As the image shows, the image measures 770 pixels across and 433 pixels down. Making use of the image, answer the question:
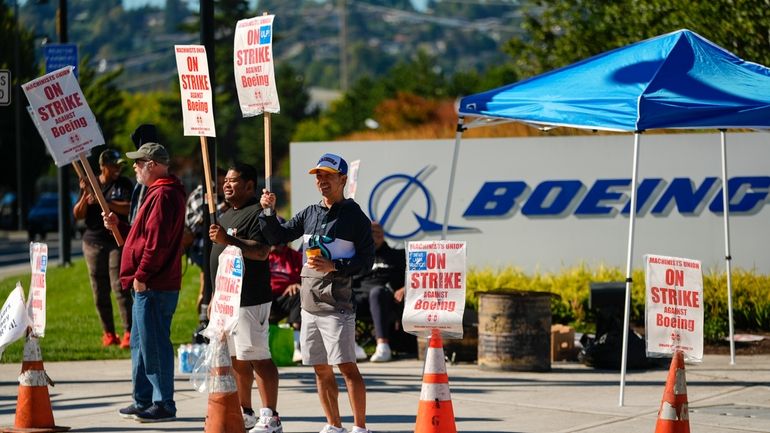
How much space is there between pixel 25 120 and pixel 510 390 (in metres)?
45.6

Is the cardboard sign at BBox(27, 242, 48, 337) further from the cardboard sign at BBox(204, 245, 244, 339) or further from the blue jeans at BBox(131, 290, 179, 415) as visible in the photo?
the cardboard sign at BBox(204, 245, 244, 339)

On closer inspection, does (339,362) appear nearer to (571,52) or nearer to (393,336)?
(393,336)

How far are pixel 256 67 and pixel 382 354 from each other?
4.14 metres

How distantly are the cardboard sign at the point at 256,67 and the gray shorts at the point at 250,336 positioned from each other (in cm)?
139

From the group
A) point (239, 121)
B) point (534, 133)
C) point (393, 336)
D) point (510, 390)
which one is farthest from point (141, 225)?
point (239, 121)

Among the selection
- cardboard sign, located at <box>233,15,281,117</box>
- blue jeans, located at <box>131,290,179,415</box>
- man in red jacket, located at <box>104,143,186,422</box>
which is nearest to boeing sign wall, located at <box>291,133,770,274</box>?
cardboard sign, located at <box>233,15,281,117</box>

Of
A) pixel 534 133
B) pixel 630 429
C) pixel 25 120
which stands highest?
pixel 25 120

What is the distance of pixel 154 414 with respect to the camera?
31.2ft

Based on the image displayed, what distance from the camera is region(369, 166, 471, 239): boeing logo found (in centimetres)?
1584

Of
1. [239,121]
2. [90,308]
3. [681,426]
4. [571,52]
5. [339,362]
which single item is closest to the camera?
[681,426]

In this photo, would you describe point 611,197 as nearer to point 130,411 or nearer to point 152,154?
point 152,154

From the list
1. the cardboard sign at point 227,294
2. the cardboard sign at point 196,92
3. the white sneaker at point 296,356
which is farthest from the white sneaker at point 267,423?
the white sneaker at point 296,356

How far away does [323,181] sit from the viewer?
27.9 feet

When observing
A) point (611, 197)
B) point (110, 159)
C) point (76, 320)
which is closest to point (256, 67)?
point (110, 159)
